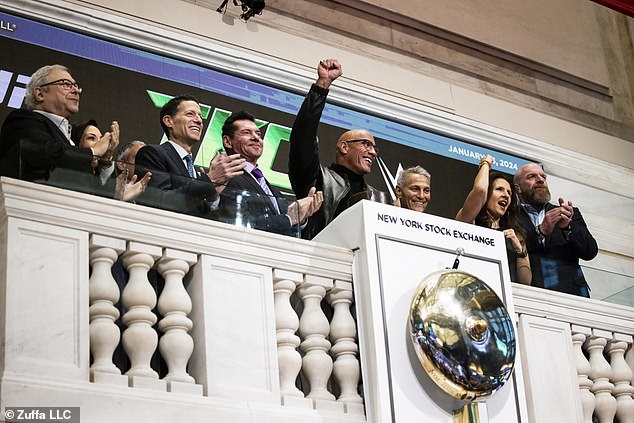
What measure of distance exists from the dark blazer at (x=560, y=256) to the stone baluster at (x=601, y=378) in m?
0.20

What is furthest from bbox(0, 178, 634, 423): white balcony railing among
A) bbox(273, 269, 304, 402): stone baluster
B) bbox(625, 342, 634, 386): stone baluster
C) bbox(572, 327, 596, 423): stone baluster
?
bbox(625, 342, 634, 386): stone baluster

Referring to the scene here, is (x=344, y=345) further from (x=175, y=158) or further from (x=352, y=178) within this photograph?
(x=352, y=178)

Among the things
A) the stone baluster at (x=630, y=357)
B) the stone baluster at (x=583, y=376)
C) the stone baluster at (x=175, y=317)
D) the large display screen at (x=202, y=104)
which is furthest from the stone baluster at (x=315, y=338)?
the large display screen at (x=202, y=104)

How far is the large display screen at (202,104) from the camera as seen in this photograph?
5.94 m

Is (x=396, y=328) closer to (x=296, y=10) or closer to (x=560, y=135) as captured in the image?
(x=296, y=10)

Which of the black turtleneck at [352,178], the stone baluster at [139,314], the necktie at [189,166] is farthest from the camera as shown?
the black turtleneck at [352,178]

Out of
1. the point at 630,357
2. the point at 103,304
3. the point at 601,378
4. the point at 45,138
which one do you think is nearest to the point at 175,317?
the point at 103,304

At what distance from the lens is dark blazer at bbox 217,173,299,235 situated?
153 inches

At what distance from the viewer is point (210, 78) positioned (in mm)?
6734

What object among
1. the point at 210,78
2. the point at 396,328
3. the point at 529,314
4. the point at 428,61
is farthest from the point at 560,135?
the point at 396,328

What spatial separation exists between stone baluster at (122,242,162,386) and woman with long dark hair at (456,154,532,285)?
1.66m

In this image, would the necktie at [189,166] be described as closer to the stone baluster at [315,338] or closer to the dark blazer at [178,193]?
the dark blazer at [178,193]

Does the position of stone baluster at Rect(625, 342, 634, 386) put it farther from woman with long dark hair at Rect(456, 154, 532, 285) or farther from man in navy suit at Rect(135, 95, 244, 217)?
man in navy suit at Rect(135, 95, 244, 217)

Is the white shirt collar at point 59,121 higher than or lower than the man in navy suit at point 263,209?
higher
